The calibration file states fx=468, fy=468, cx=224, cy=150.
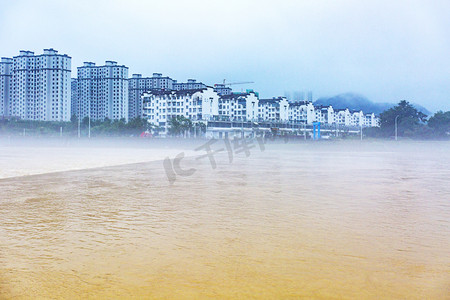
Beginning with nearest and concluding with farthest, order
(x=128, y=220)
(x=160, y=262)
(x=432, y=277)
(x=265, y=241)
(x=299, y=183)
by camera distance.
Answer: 1. (x=432, y=277)
2. (x=160, y=262)
3. (x=265, y=241)
4. (x=128, y=220)
5. (x=299, y=183)

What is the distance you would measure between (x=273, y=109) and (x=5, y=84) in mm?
75217

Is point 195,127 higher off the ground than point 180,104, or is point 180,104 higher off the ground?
point 180,104

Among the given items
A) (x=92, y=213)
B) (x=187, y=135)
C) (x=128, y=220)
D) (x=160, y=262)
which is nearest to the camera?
(x=160, y=262)

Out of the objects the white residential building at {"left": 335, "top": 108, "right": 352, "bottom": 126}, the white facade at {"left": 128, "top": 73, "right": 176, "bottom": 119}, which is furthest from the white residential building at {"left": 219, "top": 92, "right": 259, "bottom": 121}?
the white residential building at {"left": 335, "top": 108, "right": 352, "bottom": 126}

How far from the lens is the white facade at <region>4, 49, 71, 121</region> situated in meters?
119

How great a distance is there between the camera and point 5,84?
12744cm

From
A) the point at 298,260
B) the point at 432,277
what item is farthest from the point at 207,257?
the point at 432,277

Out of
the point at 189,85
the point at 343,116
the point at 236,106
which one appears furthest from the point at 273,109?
the point at 343,116

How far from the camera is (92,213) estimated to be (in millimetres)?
8648

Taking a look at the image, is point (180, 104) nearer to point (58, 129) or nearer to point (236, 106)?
point (236, 106)

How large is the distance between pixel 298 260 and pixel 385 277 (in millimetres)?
1014

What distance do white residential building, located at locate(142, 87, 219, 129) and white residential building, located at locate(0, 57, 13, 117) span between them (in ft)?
126

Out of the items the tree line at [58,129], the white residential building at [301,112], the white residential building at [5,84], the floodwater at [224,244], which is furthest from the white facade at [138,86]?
the floodwater at [224,244]

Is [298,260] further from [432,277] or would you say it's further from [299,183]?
[299,183]
